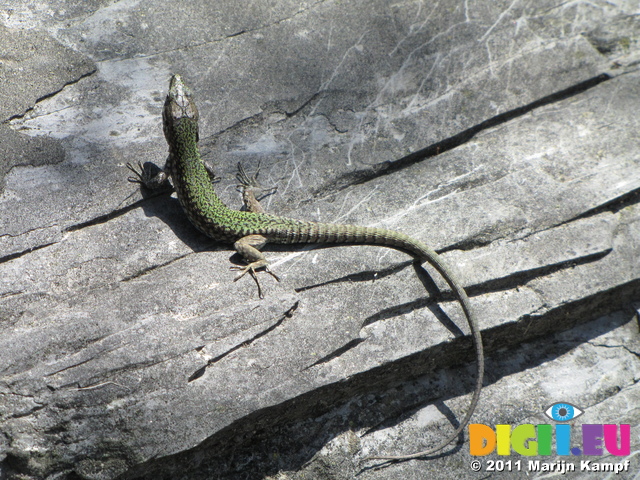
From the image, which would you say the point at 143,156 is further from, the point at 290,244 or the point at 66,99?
the point at 290,244

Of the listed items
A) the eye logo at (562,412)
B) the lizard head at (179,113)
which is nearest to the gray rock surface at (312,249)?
the eye logo at (562,412)

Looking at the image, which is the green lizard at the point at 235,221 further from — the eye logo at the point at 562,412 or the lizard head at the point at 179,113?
the eye logo at the point at 562,412

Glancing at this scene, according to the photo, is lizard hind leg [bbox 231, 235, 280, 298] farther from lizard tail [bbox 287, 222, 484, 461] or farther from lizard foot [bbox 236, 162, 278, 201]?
lizard foot [bbox 236, 162, 278, 201]

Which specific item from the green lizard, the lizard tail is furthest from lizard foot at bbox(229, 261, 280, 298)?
the lizard tail

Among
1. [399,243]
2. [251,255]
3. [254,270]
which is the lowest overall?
[399,243]

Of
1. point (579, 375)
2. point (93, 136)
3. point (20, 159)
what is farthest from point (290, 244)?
point (579, 375)

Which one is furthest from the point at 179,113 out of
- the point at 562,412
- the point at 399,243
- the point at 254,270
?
the point at 562,412

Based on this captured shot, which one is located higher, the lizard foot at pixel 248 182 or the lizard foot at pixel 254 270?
the lizard foot at pixel 248 182

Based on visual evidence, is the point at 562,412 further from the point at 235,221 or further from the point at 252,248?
the point at 235,221
